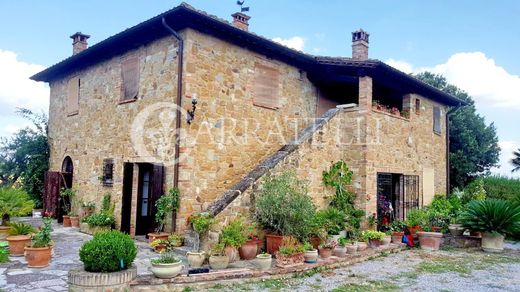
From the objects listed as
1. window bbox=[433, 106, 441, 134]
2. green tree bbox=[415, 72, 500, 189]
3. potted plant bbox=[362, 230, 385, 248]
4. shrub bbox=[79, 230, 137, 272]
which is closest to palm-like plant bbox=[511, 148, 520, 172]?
green tree bbox=[415, 72, 500, 189]

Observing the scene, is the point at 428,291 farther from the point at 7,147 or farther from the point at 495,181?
the point at 7,147

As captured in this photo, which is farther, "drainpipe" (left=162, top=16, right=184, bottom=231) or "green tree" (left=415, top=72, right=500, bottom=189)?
"green tree" (left=415, top=72, right=500, bottom=189)

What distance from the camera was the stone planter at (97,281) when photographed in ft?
17.6

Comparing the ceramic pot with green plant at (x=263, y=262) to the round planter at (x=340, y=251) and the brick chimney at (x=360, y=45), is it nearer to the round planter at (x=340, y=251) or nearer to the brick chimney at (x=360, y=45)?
the round planter at (x=340, y=251)

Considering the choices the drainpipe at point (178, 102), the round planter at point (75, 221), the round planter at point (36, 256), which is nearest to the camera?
the round planter at point (36, 256)

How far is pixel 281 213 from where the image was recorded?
780cm

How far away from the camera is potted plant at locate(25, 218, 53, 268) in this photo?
668cm

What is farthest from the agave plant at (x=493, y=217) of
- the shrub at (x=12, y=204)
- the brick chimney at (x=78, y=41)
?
the brick chimney at (x=78, y=41)

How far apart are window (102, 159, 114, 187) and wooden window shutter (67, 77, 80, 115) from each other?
2.90m

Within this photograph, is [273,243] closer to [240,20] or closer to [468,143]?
[240,20]

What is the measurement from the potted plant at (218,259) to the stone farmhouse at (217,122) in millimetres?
749

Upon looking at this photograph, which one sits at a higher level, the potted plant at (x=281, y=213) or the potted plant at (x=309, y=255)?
the potted plant at (x=281, y=213)

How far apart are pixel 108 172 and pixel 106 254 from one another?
227 inches

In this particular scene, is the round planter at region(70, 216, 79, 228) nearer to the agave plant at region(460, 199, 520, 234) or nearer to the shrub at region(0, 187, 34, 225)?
the shrub at region(0, 187, 34, 225)
